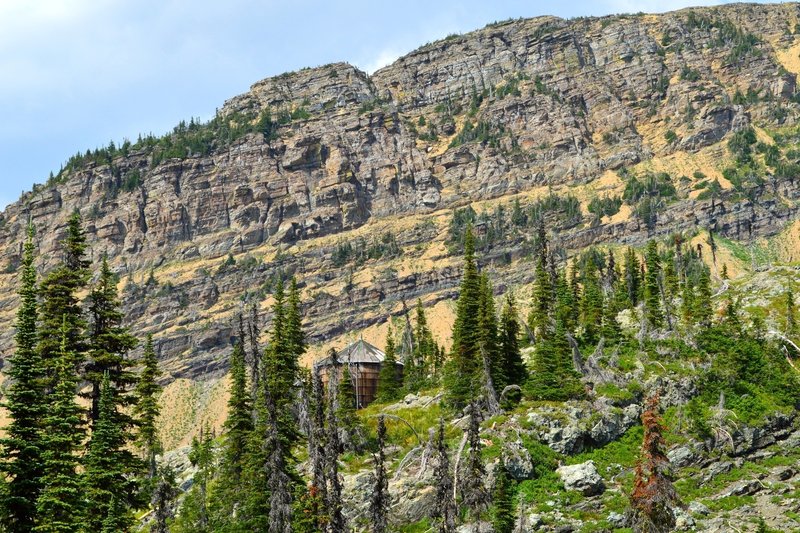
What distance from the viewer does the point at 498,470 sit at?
168 ft

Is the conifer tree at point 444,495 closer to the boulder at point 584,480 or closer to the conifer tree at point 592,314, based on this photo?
the boulder at point 584,480

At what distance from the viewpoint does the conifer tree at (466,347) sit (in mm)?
69438

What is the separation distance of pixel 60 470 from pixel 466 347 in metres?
44.5

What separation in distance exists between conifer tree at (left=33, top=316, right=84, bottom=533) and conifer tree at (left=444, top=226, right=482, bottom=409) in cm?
3562

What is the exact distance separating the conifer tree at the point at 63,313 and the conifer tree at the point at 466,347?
108ft

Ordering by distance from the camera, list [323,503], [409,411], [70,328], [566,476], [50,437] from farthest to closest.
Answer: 1. [409,411]
2. [566,476]
3. [70,328]
4. [323,503]
5. [50,437]

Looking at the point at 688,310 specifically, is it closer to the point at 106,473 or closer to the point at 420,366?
the point at 420,366

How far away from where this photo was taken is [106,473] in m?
36.2

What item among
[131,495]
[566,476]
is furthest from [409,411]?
[131,495]

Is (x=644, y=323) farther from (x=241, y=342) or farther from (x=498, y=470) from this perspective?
(x=241, y=342)

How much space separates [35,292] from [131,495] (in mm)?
10161

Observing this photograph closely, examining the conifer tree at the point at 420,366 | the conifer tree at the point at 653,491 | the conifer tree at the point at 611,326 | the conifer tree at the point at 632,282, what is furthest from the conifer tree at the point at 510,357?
the conifer tree at the point at 653,491

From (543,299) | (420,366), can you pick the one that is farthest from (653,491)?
(420,366)

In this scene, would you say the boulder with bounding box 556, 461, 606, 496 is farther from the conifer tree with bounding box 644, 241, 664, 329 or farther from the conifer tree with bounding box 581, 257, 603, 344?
the conifer tree with bounding box 644, 241, 664, 329
